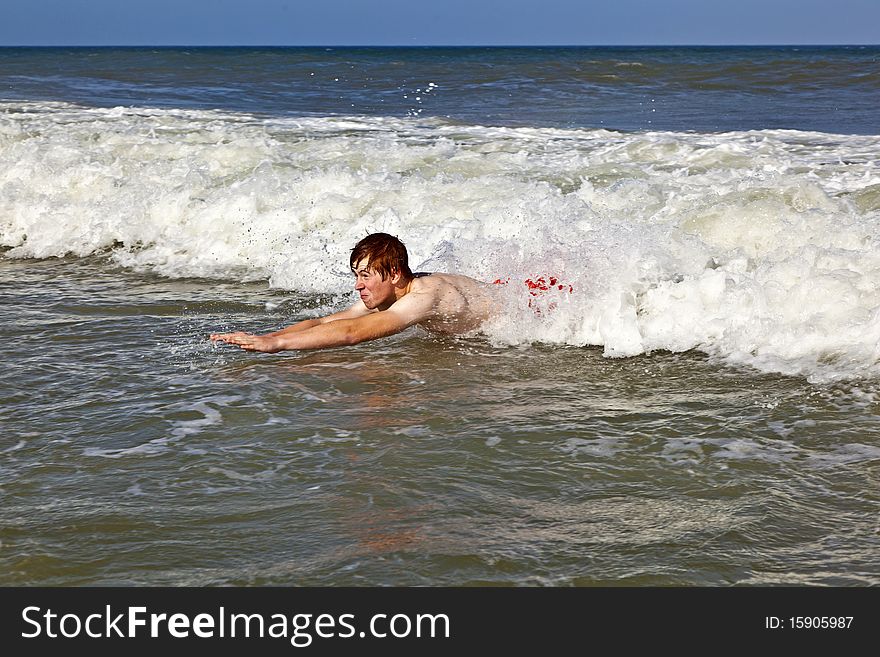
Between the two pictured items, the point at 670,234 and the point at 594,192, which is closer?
the point at 670,234

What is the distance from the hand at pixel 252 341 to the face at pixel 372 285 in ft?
1.89

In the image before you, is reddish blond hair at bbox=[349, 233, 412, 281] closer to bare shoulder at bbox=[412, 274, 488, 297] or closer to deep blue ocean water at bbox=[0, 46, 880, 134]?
bare shoulder at bbox=[412, 274, 488, 297]

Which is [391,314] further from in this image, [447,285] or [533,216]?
[533,216]

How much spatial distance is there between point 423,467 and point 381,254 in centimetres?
189

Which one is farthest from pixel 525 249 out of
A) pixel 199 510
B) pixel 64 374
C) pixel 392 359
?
pixel 199 510

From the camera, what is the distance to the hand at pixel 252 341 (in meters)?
5.57

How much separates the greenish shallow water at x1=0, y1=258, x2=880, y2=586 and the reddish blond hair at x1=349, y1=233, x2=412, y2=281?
1.65 feet

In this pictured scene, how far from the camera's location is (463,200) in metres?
8.99

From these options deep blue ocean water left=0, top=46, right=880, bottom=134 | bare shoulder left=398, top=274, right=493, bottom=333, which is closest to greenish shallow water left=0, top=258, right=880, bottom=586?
bare shoulder left=398, top=274, right=493, bottom=333

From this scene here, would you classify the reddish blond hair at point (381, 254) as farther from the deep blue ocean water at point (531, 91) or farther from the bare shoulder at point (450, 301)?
the deep blue ocean water at point (531, 91)

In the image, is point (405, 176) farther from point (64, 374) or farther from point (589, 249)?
point (64, 374)

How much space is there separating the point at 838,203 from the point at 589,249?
7.44ft

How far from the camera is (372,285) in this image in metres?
5.83

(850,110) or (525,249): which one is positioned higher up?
(850,110)
